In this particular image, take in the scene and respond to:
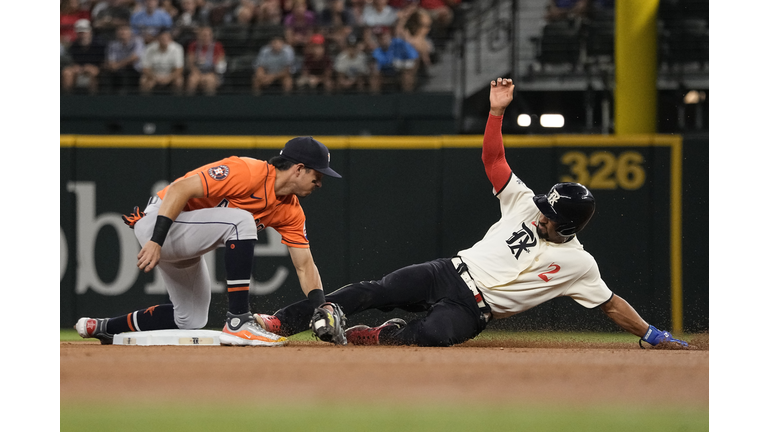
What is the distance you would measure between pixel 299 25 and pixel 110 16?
2.12 meters

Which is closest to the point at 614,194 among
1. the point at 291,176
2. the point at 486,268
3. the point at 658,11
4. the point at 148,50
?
the point at 658,11

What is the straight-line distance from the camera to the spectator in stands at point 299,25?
8984 millimetres

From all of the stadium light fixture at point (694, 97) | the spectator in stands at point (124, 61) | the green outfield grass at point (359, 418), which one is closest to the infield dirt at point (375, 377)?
the green outfield grass at point (359, 418)

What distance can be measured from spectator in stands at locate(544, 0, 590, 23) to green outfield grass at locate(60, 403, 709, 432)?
5.99 metres

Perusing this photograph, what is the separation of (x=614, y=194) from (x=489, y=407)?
363cm

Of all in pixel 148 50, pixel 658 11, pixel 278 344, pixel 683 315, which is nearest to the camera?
pixel 278 344

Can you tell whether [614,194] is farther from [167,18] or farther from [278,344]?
[167,18]

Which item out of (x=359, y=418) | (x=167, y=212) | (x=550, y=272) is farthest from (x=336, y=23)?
(x=359, y=418)

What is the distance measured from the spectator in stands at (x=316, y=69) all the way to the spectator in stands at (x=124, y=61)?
1.74 metres

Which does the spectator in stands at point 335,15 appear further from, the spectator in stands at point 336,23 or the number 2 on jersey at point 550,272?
the number 2 on jersey at point 550,272

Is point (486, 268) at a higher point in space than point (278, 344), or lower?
higher

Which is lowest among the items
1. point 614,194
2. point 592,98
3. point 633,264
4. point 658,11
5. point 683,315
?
point 683,315

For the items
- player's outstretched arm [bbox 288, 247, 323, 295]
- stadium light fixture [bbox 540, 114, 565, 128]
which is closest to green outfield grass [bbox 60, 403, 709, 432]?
player's outstretched arm [bbox 288, 247, 323, 295]

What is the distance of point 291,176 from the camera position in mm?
4211
